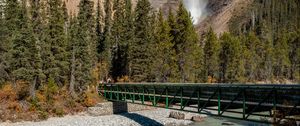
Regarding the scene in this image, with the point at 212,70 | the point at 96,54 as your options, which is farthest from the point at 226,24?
the point at 96,54

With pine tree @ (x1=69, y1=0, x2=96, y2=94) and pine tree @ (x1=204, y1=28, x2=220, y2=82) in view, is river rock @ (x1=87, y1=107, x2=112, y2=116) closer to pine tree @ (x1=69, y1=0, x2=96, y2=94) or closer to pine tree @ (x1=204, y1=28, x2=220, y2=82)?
pine tree @ (x1=69, y1=0, x2=96, y2=94)

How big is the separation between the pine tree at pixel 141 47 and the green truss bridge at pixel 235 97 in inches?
814

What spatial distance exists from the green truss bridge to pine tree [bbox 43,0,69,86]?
15434 mm

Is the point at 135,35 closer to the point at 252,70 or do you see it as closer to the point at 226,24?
the point at 252,70

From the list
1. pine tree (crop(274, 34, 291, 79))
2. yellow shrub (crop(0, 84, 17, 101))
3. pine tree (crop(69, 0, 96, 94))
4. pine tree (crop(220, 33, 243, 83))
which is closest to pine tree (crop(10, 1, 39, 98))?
yellow shrub (crop(0, 84, 17, 101))

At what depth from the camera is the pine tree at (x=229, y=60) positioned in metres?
80.2

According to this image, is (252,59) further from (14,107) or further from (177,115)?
(14,107)

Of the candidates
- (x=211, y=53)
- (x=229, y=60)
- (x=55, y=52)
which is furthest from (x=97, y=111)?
(x=229, y=60)

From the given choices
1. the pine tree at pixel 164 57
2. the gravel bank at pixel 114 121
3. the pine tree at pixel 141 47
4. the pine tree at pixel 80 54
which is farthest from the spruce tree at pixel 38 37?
the pine tree at pixel 164 57

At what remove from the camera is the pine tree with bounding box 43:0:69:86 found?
47.5 meters

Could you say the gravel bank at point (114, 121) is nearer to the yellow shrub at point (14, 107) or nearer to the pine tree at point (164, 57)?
the yellow shrub at point (14, 107)

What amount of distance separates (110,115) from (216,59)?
132 feet

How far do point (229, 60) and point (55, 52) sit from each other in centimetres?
4243

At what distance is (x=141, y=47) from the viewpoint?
58.6 meters
